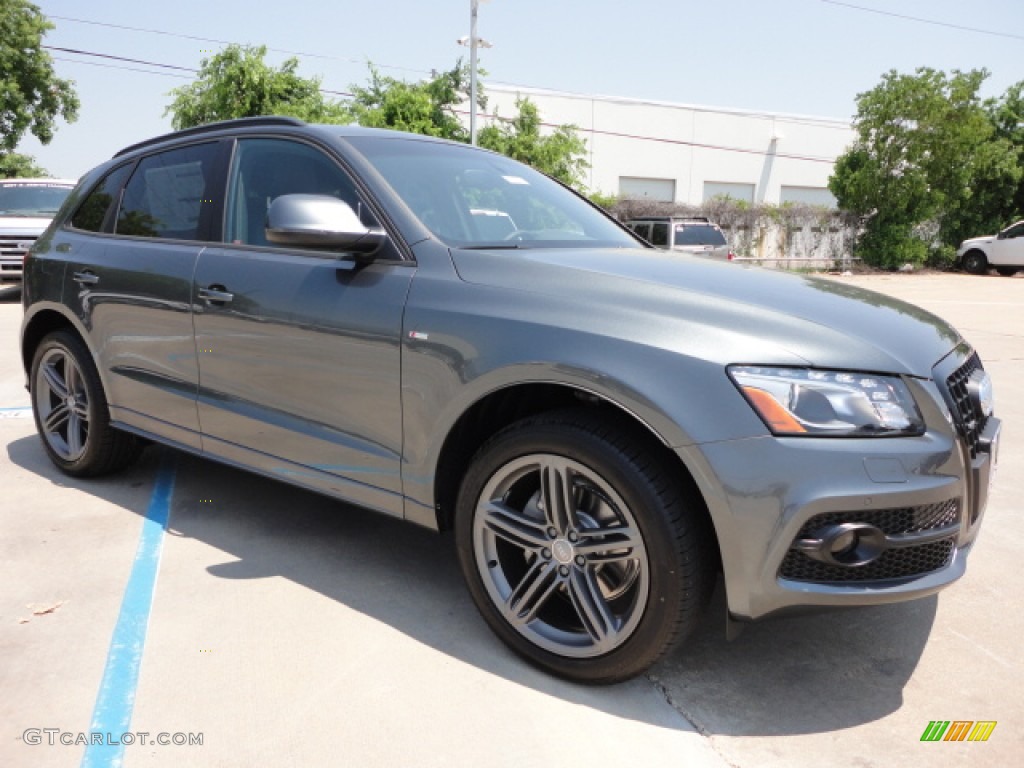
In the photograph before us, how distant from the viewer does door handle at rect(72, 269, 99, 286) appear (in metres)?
4.04

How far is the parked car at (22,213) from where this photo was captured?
1425 centimetres

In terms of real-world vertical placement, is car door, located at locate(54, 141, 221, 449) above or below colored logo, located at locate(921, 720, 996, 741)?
above

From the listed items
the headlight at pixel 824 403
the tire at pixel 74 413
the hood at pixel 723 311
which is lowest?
the tire at pixel 74 413

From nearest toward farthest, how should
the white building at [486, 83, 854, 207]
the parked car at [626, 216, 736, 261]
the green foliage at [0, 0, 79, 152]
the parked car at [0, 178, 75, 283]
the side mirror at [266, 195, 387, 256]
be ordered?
the side mirror at [266, 195, 387, 256] < the parked car at [0, 178, 75, 283] < the parked car at [626, 216, 736, 261] < the green foliage at [0, 0, 79, 152] < the white building at [486, 83, 854, 207]

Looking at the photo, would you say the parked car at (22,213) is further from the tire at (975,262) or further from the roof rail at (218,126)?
the tire at (975,262)

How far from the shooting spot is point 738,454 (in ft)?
7.07

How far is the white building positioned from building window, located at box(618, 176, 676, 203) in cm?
5

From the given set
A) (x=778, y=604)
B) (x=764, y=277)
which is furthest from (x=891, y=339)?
(x=778, y=604)

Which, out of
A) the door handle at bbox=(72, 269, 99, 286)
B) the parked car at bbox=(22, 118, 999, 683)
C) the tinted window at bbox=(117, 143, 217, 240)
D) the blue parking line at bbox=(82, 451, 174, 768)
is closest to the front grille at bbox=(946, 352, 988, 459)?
the parked car at bbox=(22, 118, 999, 683)

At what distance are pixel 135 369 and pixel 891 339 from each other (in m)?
3.13

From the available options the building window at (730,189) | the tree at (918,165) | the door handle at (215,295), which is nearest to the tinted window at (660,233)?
the tree at (918,165)

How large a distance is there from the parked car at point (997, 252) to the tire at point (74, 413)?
2657cm

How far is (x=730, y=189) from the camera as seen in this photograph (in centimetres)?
4184

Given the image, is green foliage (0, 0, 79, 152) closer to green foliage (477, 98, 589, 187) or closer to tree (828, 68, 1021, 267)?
green foliage (477, 98, 589, 187)
